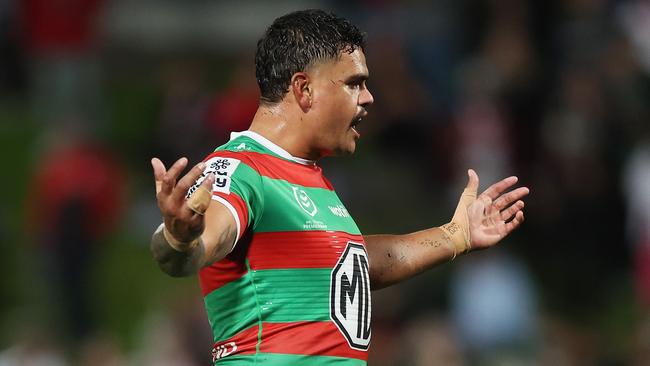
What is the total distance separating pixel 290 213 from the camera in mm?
4574

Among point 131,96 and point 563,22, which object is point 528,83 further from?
point 131,96

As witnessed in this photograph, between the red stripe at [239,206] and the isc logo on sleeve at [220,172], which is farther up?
the isc logo on sleeve at [220,172]

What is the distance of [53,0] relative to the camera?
12.4 m

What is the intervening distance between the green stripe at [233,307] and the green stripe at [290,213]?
214 millimetres

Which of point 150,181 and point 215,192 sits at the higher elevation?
point 215,192

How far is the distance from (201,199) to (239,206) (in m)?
0.37

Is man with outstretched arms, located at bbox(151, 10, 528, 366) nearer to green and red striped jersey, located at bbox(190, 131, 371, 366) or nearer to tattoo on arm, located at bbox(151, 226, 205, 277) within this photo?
green and red striped jersey, located at bbox(190, 131, 371, 366)

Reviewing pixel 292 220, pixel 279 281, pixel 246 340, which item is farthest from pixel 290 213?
pixel 246 340

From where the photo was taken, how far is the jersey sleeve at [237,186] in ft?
14.1

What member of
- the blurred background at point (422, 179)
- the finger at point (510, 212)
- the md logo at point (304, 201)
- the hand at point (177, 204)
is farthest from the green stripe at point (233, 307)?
the blurred background at point (422, 179)

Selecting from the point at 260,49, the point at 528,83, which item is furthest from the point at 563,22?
the point at 260,49

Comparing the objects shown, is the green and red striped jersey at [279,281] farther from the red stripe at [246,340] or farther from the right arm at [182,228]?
the right arm at [182,228]

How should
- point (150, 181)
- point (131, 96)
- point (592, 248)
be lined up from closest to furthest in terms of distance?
point (592, 248) → point (150, 181) → point (131, 96)

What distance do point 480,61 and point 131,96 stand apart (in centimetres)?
424
